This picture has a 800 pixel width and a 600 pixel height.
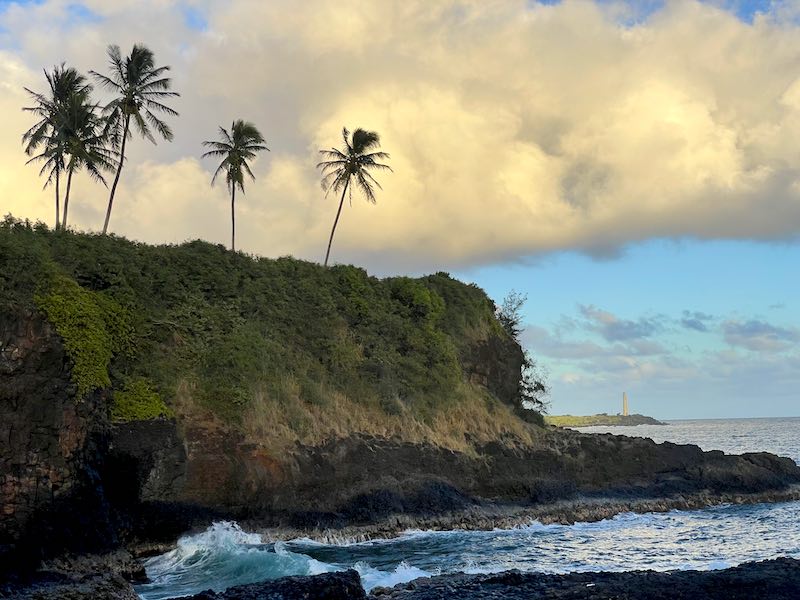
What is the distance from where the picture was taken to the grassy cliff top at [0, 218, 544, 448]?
23.9 m

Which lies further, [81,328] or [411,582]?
[81,328]

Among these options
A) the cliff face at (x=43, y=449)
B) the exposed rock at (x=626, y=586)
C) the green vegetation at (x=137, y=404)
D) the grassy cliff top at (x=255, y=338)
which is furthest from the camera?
the grassy cliff top at (x=255, y=338)

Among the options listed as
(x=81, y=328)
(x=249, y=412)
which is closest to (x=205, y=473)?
(x=249, y=412)

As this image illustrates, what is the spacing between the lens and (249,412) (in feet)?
88.4

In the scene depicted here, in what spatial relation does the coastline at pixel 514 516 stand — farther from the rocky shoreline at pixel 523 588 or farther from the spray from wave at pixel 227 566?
the rocky shoreline at pixel 523 588

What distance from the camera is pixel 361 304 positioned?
3766cm

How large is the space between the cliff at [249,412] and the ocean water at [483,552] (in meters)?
1.54

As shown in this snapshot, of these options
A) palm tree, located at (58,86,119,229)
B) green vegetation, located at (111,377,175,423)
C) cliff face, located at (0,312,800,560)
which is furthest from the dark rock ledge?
palm tree, located at (58,86,119,229)

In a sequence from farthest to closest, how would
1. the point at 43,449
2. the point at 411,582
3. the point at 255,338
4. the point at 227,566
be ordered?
the point at 255,338, the point at 227,566, the point at 43,449, the point at 411,582

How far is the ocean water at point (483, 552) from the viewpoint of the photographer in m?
20.1

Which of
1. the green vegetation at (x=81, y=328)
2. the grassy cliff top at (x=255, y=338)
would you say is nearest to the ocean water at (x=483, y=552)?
the grassy cliff top at (x=255, y=338)

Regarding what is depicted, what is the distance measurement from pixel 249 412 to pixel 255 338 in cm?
368

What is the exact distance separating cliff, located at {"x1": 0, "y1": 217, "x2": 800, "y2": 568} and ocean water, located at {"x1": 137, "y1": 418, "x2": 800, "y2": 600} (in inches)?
60.8

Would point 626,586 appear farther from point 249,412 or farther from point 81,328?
point 81,328
